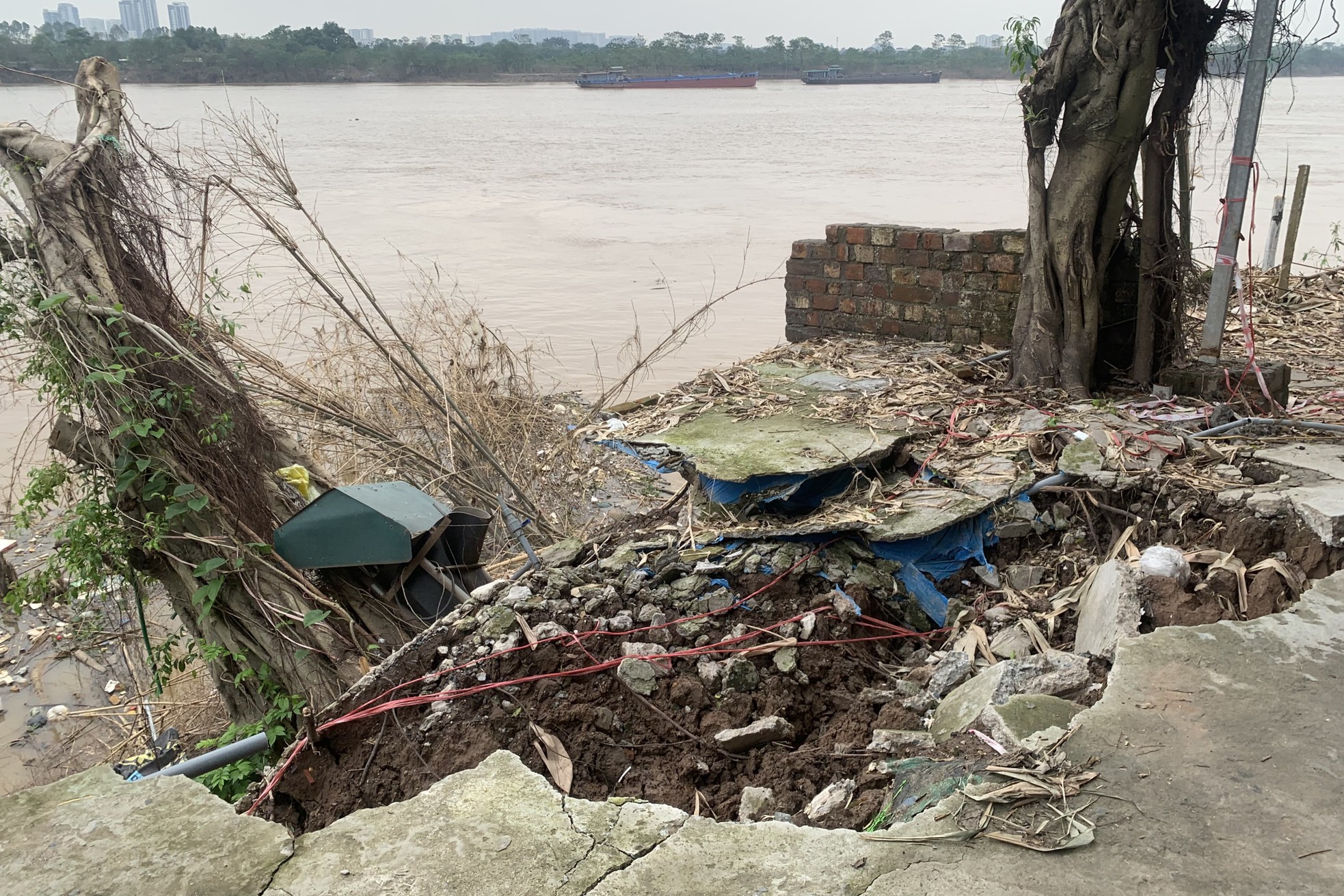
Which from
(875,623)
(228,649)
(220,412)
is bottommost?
(228,649)

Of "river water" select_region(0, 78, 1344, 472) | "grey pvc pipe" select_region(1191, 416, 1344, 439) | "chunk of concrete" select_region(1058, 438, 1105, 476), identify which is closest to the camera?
"chunk of concrete" select_region(1058, 438, 1105, 476)

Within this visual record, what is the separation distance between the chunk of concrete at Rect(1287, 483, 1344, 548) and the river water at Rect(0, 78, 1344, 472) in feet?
7.65

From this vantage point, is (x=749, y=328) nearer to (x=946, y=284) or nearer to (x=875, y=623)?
(x=946, y=284)

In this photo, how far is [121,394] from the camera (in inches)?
141

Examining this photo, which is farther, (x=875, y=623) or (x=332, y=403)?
(x=332, y=403)

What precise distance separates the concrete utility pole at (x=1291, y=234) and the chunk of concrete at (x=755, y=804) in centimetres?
669

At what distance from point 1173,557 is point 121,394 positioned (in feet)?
12.0

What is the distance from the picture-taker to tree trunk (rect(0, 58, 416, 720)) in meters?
3.64

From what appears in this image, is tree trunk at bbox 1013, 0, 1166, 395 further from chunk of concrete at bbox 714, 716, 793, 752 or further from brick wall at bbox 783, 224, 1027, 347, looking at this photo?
chunk of concrete at bbox 714, 716, 793, 752

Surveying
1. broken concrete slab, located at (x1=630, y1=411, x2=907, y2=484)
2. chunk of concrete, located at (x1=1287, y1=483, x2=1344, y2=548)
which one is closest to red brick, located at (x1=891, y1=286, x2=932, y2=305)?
broken concrete slab, located at (x1=630, y1=411, x2=907, y2=484)

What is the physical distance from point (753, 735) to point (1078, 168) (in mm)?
3522

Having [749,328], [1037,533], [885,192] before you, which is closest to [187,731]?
[1037,533]

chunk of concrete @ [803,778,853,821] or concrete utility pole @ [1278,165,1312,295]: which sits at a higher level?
concrete utility pole @ [1278,165,1312,295]

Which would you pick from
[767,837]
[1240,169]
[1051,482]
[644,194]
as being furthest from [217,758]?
[644,194]
